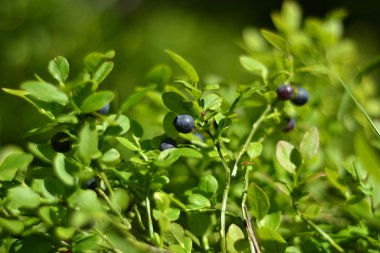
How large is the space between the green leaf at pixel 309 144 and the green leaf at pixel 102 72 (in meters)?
0.28

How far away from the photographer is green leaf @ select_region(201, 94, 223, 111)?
0.65m

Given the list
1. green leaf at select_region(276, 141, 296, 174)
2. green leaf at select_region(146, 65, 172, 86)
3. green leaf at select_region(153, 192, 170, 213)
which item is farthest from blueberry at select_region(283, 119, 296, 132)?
green leaf at select_region(153, 192, 170, 213)

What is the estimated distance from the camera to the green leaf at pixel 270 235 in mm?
607

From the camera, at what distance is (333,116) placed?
3.50 ft

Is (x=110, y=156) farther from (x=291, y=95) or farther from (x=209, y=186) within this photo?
(x=291, y=95)

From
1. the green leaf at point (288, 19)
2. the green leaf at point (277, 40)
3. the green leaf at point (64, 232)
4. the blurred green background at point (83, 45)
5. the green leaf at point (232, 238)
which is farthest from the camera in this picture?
the blurred green background at point (83, 45)

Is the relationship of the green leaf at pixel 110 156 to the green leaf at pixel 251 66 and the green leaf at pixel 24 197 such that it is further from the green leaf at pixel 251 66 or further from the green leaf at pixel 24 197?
the green leaf at pixel 251 66

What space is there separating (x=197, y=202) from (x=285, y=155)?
16cm

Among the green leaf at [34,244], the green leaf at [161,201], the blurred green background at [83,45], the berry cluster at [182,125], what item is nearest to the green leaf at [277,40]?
the berry cluster at [182,125]

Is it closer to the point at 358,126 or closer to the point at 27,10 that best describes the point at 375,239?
the point at 358,126

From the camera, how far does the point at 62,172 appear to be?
555 mm

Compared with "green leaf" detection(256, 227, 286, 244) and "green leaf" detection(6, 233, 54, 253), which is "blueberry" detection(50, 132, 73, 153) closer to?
"green leaf" detection(6, 233, 54, 253)

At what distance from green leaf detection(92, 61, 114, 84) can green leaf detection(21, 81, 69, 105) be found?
0.21ft

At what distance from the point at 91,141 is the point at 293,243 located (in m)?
0.31
